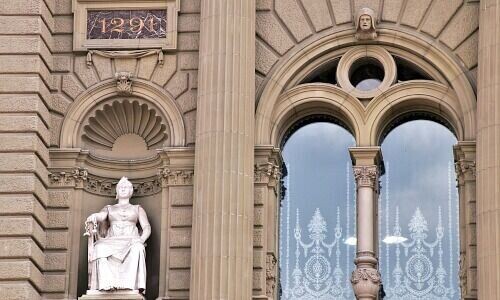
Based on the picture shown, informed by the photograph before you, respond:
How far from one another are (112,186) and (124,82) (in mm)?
2260

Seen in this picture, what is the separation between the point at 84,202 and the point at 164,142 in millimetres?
2125

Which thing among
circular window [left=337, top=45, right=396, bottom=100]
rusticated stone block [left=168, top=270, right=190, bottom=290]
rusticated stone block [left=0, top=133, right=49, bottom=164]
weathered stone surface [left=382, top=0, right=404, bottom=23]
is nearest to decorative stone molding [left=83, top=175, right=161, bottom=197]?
rusticated stone block [left=0, top=133, right=49, bottom=164]

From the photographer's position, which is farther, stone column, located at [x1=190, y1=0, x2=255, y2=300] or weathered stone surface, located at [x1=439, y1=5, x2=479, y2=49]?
weathered stone surface, located at [x1=439, y1=5, x2=479, y2=49]

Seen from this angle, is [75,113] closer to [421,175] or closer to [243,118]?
[243,118]

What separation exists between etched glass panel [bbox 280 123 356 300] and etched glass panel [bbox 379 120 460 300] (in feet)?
2.63

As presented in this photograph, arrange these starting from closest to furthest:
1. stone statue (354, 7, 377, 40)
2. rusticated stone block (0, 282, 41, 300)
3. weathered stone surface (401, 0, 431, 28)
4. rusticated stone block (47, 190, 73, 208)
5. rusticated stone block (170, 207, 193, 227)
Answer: rusticated stone block (0, 282, 41, 300), rusticated stone block (170, 207, 193, 227), rusticated stone block (47, 190, 73, 208), stone statue (354, 7, 377, 40), weathered stone surface (401, 0, 431, 28)

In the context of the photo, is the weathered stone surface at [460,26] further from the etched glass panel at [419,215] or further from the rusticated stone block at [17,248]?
the rusticated stone block at [17,248]

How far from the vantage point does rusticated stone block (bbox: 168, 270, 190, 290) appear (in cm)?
3120

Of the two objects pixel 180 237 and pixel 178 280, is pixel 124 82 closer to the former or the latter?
pixel 180 237

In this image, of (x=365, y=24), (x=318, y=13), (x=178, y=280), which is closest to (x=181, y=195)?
(x=178, y=280)

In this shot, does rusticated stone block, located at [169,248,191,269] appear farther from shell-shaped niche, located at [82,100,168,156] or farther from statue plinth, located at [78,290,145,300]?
shell-shaped niche, located at [82,100,168,156]

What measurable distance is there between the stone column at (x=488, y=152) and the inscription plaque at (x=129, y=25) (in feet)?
22.8

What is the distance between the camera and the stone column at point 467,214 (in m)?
30.5

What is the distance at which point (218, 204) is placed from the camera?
30.6 m
